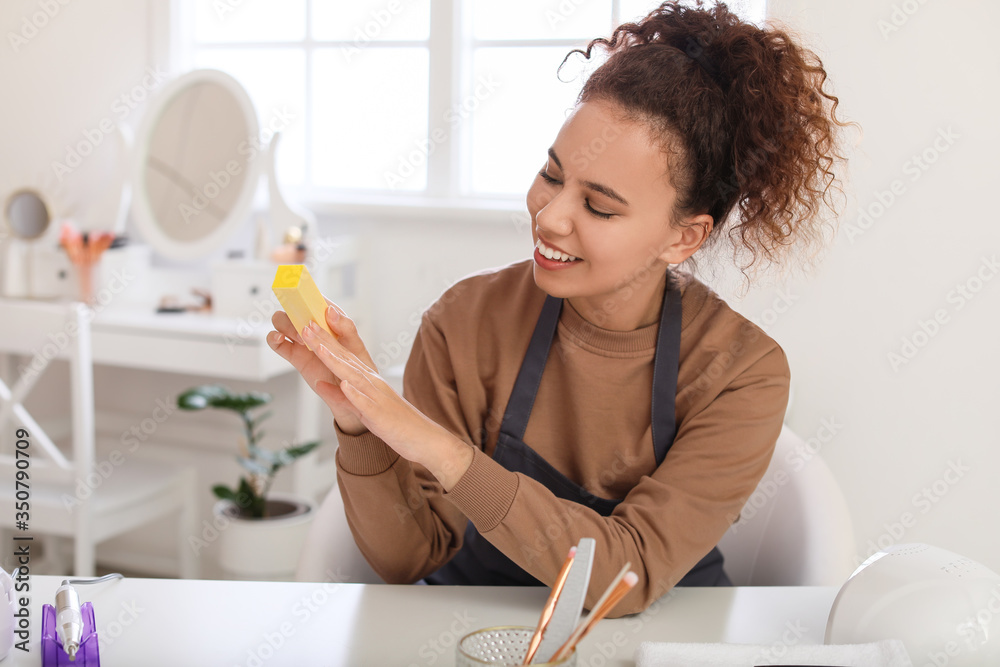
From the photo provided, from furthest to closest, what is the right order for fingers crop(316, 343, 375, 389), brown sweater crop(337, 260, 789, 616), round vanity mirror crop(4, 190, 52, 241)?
round vanity mirror crop(4, 190, 52, 241) → brown sweater crop(337, 260, 789, 616) → fingers crop(316, 343, 375, 389)

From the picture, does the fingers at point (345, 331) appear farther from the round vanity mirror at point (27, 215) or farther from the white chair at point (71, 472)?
the round vanity mirror at point (27, 215)

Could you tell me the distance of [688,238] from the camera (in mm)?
1065

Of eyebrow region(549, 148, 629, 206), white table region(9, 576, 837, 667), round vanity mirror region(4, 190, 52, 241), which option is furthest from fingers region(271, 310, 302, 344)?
round vanity mirror region(4, 190, 52, 241)

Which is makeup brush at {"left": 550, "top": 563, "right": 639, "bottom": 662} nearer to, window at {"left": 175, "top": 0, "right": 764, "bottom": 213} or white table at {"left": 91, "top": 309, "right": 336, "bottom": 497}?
white table at {"left": 91, "top": 309, "right": 336, "bottom": 497}

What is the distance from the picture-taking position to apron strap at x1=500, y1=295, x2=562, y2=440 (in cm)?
109

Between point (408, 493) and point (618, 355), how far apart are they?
30cm

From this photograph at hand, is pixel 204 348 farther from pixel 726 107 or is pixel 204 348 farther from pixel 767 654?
pixel 767 654

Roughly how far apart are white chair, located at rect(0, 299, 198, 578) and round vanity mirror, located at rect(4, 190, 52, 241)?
42cm

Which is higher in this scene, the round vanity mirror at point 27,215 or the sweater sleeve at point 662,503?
the round vanity mirror at point 27,215

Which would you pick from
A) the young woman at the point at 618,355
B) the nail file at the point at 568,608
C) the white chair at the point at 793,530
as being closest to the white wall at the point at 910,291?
the white chair at the point at 793,530

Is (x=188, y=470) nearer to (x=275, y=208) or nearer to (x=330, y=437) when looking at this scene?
(x=330, y=437)

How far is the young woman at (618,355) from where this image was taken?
895mm

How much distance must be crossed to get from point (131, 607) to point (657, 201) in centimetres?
67

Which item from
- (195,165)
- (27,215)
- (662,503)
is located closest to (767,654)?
(662,503)
